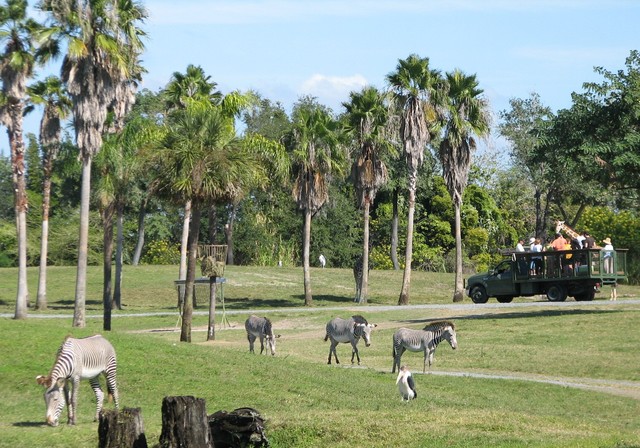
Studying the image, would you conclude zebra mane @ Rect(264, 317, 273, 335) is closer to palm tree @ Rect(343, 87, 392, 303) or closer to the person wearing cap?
the person wearing cap

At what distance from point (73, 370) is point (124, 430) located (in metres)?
4.01

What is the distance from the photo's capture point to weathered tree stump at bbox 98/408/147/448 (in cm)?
1616

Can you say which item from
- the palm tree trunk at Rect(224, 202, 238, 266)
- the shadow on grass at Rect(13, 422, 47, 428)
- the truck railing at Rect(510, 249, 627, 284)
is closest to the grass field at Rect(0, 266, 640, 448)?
the shadow on grass at Rect(13, 422, 47, 428)

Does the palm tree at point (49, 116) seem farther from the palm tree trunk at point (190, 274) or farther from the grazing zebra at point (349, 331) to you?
the grazing zebra at point (349, 331)

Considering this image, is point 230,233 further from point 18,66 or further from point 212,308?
point 212,308

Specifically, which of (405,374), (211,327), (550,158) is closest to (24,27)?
(211,327)

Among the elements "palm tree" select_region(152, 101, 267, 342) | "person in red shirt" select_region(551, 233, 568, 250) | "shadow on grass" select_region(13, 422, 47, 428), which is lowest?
"shadow on grass" select_region(13, 422, 47, 428)

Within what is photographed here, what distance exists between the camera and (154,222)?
96.6m

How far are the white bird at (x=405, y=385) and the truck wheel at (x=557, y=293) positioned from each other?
1195 inches

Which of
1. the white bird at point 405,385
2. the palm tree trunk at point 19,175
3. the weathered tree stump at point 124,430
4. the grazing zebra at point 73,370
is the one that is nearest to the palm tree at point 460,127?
the palm tree trunk at point 19,175

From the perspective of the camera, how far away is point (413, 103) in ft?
204

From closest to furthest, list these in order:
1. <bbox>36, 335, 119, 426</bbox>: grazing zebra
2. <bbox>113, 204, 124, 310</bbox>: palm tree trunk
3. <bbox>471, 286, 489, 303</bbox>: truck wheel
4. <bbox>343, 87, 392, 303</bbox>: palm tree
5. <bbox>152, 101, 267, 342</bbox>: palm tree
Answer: <bbox>36, 335, 119, 426</bbox>: grazing zebra
<bbox>152, 101, 267, 342</bbox>: palm tree
<bbox>471, 286, 489, 303</bbox>: truck wheel
<bbox>113, 204, 124, 310</bbox>: palm tree trunk
<bbox>343, 87, 392, 303</bbox>: palm tree

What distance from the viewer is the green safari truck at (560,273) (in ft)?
167

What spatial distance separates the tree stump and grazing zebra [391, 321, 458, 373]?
15.5 meters
